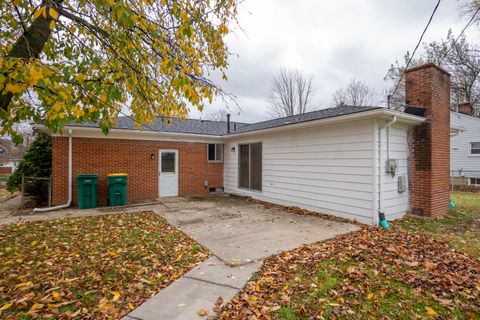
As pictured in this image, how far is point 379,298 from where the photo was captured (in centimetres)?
260

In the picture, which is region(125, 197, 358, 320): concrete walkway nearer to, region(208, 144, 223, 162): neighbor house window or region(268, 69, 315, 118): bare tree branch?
region(208, 144, 223, 162): neighbor house window

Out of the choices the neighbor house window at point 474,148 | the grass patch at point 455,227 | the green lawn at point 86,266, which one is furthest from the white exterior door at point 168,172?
the neighbor house window at point 474,148

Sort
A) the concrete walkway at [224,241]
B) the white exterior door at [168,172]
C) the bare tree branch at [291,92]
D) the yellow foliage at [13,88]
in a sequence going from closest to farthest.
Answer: the yellow foliage at [13,88]
the concrete walkway at [224,241]
the white exterior door at [168,172]
the bare tree branch at [291,92]

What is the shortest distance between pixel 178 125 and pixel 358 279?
996 cm

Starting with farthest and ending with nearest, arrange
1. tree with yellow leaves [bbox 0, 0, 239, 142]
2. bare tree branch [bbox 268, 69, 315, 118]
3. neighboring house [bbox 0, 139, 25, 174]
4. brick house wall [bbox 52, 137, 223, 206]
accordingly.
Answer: neighboring house [bbox 0, 139, 25, 174]
bare tree branch [bbox 268, 69, 315, 118]
brick house wall [bbox 52, 137, 223, 206]
tree with yellow leaves [bbox 0, 0, 239, 142]

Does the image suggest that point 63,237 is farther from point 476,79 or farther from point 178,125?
point 476,79

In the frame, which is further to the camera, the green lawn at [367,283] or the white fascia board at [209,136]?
the white fascia board at [209,136]

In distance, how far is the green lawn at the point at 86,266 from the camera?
2.47 meters

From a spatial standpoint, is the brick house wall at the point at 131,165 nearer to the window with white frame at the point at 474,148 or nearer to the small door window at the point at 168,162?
the small door window at the point at 168,162

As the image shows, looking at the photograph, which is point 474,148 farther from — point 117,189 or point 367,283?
point 117,189

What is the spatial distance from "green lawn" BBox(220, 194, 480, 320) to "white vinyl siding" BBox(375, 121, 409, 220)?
1522 mm

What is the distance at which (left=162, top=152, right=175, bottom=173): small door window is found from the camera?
386 inches

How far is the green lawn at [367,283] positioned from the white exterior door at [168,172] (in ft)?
23.2

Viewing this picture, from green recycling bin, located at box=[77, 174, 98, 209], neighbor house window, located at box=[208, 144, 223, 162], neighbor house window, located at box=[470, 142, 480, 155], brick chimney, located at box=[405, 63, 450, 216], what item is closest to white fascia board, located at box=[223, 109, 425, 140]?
brick chimney, located at box=[405, 63, 450, 216]
